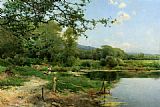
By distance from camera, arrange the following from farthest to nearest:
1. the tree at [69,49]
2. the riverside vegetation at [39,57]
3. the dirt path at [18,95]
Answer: the tree at [69,49], the dirt path at [18,95], the riverside vegetation at [39,57]

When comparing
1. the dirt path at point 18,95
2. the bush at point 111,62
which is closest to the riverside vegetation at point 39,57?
the dirt path at point 18,95

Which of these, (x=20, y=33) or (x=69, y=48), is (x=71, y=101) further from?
(x=69, y=48)

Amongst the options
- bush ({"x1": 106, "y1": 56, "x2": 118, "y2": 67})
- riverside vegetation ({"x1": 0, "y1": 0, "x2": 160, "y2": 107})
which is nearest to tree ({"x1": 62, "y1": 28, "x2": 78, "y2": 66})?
riverside vegetation ({"x1": 0, "y1": 0, "x2": 160, "y2": 107})

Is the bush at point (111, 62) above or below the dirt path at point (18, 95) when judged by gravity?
above

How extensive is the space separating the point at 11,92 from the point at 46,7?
75.4 feet

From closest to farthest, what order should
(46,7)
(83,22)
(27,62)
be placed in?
1. (46,7)
2. (83,22)
3. (27,62)

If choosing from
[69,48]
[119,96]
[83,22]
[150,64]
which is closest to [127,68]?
[150,64]

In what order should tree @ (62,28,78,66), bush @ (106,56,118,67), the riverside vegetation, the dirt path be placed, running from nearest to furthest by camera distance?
1. the riverside vegetation
2. the dirt path
3. tree @ (62,28,78,66)
4. bush @ (106,56,118,67)

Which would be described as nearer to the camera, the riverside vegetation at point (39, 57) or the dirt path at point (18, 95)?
the riverside vegetation at point (39, 57)

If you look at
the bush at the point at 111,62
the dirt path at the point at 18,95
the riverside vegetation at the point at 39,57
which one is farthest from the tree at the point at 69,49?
the dirt path at the point at 18,95

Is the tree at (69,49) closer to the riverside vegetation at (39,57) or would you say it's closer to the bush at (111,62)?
the riverside vegetation at (39,57)

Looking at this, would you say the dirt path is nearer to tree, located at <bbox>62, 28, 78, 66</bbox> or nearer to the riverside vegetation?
the riverside vegetation

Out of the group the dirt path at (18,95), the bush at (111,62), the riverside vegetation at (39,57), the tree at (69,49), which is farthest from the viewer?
the bush at (111,62)

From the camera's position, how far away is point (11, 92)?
34.5m
